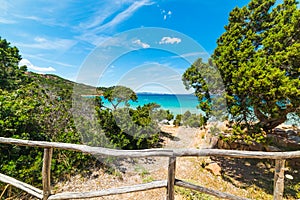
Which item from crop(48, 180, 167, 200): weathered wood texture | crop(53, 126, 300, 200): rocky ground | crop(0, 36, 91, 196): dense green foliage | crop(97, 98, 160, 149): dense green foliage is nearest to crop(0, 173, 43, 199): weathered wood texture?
crop(48, 180, 167, 200): weathered wood texture

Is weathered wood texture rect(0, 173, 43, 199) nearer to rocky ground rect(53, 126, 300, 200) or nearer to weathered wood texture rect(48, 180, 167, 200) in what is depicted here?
weathered wood texture rect(48, 180, 167, 200)

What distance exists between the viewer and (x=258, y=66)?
310 cm

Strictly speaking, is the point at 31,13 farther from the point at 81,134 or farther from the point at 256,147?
the point at 256,147

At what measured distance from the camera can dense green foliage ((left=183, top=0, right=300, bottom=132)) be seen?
9.89 ft

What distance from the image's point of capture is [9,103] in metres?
3.12

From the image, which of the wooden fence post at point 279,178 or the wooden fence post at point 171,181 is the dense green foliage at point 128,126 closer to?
the wooden fence post at point 171,181

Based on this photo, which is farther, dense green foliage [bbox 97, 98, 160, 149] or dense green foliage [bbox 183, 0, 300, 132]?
dense green foliage [bbox 97, 98, 160, 149]

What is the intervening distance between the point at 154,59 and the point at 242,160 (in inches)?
178

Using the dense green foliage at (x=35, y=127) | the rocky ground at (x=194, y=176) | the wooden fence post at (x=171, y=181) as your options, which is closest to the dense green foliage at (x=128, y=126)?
the rocky ground at (x=194, y=176)

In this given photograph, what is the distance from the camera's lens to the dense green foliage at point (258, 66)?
3014 millimetres

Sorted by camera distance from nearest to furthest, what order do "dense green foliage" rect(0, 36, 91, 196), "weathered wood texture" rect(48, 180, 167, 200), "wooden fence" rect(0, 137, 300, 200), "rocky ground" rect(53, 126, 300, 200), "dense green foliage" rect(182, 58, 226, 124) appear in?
"wooden fence" rect(0, 137, 300, 200), "weathered wood texture" rect(48, 180, 167, 200), "dense green foliage" rect(0, 36, 91, 196), "rocky ground" rect(53, 126, 300, 200), "dense green foliage" rect(182, 58, 226, 124)

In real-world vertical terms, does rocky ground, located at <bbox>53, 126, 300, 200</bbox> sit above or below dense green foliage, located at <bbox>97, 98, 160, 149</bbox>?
below

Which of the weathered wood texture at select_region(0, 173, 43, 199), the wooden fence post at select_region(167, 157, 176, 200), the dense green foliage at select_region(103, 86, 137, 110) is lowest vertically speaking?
the weathered wood texture at select_region(0, 173, 43, 199)

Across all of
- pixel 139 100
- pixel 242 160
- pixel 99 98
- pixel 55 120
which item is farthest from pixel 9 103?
pixel 242 160
